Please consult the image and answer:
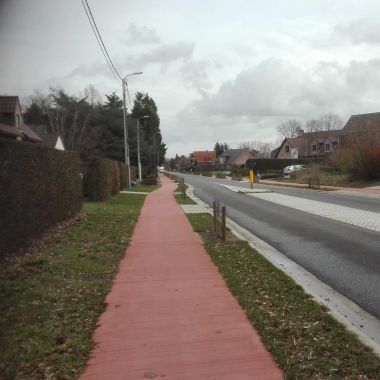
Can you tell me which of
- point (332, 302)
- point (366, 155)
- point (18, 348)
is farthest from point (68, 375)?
point (366, 155)

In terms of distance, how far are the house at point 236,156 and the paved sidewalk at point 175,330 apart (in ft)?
389

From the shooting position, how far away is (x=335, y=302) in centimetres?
625

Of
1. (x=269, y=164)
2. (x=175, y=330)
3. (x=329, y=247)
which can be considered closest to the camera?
(x=175, y=330)

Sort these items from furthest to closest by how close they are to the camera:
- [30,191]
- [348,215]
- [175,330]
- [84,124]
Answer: [84,124] → [348,215] → [30,191] → [175,330]

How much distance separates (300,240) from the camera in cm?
1170

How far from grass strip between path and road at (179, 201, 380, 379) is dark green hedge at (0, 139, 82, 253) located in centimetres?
368

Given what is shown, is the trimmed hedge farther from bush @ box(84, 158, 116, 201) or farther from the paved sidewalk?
the paved sidewalk

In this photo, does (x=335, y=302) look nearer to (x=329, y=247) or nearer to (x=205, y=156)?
(x=329, y=247)

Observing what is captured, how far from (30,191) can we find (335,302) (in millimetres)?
6200

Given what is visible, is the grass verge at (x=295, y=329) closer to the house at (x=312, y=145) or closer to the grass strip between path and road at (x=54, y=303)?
the grass strip between path and road at (x=54, y=303)

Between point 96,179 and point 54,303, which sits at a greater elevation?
point 96,179

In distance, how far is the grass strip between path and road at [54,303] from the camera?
14.0 feet

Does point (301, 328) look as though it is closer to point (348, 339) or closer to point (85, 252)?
point (348, 339)

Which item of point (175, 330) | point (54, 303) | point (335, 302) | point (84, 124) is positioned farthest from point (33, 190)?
point (84, 124)
